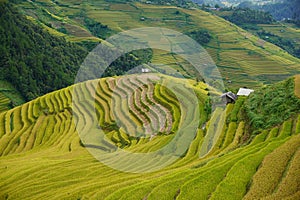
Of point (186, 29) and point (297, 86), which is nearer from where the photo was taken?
point (297, 86)

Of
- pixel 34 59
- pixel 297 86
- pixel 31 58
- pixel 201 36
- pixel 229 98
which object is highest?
pixel 297 86

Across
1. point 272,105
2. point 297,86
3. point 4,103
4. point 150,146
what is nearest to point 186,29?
point 4,103

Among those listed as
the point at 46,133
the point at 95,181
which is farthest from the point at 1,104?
the point at 95,181

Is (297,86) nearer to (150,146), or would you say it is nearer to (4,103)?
(150,146)

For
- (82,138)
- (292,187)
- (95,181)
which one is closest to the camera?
(292,187)

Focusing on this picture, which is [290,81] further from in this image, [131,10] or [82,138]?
[131,10]

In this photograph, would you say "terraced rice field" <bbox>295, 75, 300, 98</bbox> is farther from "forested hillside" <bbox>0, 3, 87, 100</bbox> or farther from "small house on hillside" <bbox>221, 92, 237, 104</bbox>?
"forested hillside" <bbox>0, 3, 87, 100</bbox>

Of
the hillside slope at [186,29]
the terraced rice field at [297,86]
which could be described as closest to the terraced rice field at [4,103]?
the hillside slope at [186,29]
